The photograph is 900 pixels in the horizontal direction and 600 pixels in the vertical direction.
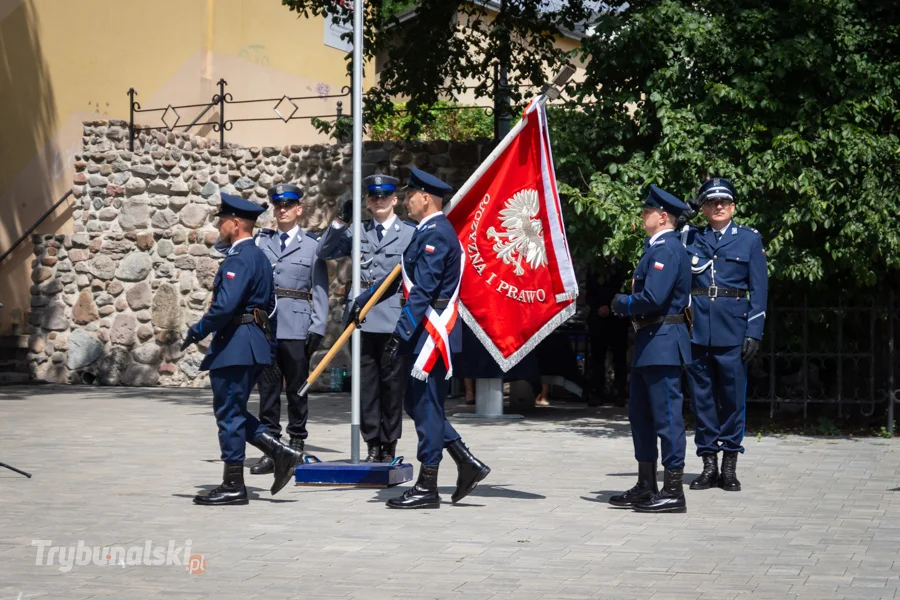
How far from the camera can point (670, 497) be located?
7684 millimetres

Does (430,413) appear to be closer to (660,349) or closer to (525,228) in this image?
(660,349)

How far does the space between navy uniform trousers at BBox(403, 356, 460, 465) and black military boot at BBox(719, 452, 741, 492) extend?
2.00 meters

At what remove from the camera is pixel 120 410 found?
45.6 feet

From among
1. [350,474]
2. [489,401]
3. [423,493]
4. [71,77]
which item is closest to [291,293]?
[350,474]

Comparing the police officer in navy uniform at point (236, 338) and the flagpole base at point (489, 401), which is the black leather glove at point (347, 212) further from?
the flagpole base at point (489, 401)

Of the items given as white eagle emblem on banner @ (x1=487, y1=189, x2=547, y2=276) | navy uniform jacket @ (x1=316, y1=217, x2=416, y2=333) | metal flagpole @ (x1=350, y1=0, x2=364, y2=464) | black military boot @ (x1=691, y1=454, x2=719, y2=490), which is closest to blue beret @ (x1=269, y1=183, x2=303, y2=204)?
navy uniform jacket @ (x1=316, y1=217, x2=416, y2=333)

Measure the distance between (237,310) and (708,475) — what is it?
3326 mm

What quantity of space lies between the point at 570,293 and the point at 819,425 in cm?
415

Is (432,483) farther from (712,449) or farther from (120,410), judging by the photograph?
(120,410)

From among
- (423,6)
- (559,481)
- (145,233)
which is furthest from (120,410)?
(559,481)

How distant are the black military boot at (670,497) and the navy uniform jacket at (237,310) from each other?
7.81 feet

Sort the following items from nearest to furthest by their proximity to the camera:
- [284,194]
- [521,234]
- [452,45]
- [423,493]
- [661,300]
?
1. [661,300]
2. [423,493]
3. [521,234]
4. [284,194]
5. [452,45]

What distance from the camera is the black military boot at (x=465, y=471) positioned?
25.6 feet

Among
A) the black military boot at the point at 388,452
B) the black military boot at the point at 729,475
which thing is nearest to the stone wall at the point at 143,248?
the black military boot at the point at 388,452
